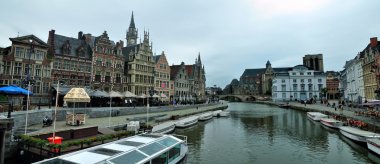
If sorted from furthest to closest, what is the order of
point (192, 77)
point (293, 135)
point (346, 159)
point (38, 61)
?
point (192, 77)
point (38, 61)
point (293, 135)
point (346, 159)

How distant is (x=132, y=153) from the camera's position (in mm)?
11891

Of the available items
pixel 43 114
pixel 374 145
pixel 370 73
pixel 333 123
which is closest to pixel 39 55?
pixel 43 114

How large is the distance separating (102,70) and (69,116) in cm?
2294

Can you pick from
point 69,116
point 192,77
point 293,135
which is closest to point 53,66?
point 69,116

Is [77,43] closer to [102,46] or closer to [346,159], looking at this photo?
[102,46]

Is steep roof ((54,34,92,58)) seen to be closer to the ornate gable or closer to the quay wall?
the ornate gable

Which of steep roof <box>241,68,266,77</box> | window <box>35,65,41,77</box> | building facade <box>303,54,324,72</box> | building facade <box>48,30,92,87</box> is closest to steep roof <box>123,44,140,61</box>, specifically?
building facade <box>48,30,92,87</box>

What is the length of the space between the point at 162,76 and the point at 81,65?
26.0m

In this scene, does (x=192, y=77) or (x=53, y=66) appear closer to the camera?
(x=53, y=66)

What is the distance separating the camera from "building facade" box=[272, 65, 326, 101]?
109875 millimetres

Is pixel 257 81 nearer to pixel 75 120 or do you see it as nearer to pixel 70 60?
pixel 70 60

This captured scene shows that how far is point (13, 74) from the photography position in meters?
32.7

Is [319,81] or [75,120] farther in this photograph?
[319,81]

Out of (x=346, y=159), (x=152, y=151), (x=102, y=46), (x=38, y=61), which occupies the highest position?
(x=102, y=46)
